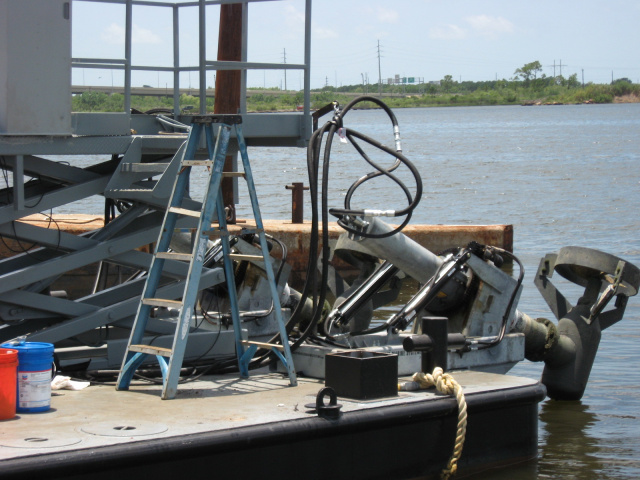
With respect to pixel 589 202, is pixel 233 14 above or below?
above

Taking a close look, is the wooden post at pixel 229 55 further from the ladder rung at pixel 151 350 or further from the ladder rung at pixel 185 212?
the ladder rung at pixel 151 350

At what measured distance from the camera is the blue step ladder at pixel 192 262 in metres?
6.33

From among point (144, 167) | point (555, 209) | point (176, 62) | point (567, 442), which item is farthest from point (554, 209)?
point (144, 167)

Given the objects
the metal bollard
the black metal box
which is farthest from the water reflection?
the metal bollard

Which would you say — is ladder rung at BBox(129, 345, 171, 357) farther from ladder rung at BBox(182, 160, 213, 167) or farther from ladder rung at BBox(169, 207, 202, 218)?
ladder rung at BBox(182, 160, 213, 167)

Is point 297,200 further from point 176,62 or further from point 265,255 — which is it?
point 265,255

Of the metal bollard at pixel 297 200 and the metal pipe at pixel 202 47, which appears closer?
the metal pipe at pixel 202 47

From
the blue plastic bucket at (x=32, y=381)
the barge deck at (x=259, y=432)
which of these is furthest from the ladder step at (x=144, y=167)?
the blue plastic bucket at (x=32, y=381)

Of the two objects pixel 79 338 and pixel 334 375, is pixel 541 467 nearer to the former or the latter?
pixel 334 375

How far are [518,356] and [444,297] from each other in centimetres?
79

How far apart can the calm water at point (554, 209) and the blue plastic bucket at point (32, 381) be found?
3107 millimetres

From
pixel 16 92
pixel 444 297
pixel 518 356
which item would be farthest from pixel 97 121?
pixel 518 356

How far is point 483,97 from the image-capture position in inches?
6875

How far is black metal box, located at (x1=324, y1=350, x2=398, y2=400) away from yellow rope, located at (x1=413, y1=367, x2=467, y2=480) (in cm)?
31
